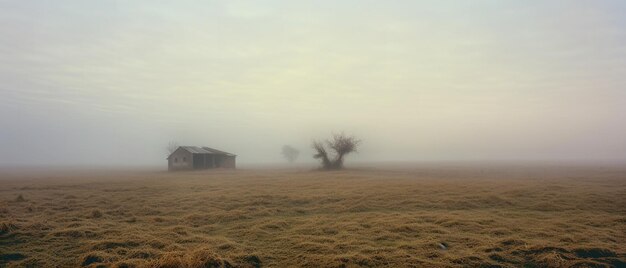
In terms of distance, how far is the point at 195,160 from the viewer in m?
62.1

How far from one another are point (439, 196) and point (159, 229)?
51.6 feet

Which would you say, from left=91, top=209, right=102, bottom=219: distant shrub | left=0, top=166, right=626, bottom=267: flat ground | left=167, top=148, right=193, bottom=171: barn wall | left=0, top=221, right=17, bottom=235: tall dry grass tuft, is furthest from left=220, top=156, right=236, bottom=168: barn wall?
left=0, top=221, right=17, bottom=235: tall dry grass tuft

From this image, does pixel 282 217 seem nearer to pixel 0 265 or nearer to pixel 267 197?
pixel 267 197

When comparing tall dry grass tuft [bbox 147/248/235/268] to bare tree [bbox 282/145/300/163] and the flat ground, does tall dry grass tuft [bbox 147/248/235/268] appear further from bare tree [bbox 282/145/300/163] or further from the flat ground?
bare tree [bbox 282/145/300/163]

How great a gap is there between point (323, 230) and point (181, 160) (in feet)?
175

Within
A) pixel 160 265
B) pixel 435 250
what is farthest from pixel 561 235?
pixel 160 265

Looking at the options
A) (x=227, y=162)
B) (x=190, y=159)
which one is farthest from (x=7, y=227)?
(x=227, y=162)

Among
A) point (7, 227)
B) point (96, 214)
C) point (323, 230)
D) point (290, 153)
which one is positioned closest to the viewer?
point (7, 227)

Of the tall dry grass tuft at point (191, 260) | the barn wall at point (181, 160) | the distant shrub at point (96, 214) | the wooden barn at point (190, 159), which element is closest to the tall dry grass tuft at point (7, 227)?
the distant shrub at point (96, 214)

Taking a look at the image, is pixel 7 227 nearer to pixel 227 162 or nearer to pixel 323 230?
pixel 323 230

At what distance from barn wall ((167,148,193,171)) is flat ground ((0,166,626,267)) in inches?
1528

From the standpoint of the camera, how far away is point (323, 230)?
48.5 ft

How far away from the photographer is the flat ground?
37.2 feet

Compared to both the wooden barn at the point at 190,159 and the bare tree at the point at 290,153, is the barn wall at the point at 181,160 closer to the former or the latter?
the wooden barn at the point at 190,159
